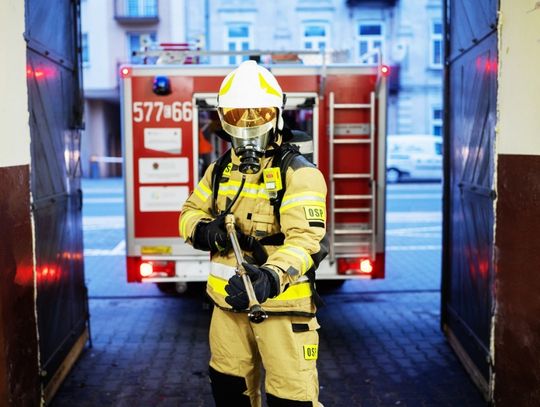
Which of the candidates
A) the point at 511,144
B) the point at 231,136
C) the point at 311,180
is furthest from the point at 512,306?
the point at 231,136

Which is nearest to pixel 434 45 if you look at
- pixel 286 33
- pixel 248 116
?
pixel 286 33

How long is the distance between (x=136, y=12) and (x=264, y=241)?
88.3 ft

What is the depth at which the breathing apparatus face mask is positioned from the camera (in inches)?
129

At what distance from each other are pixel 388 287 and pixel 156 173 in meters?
3.67

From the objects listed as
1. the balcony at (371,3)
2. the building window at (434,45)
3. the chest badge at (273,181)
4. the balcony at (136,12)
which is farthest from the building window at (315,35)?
the chest badge at (273,181)

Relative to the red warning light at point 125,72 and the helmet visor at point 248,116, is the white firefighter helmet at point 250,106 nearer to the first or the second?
the helmet visor at point 248,116

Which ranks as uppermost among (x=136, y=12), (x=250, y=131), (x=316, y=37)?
(x=136, y=12)

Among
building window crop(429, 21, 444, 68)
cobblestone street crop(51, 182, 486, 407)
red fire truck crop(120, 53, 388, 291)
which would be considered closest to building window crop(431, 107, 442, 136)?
building window crop(429, 21, 444, 68)

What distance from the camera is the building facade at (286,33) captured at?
2809 cm

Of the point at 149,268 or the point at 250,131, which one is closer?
the point at 250,131

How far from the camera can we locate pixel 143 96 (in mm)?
6168

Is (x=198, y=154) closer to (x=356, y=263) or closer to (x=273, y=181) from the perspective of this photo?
(x=356, y=263)

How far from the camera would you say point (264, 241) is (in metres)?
3.41

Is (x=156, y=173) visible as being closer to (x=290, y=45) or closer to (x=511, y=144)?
(x=511, y=144)
